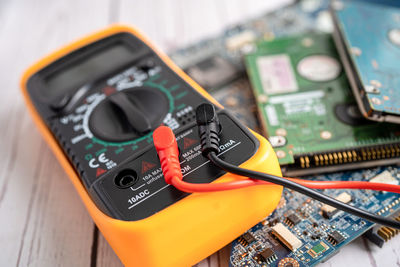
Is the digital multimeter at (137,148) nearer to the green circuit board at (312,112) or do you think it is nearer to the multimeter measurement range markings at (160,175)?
the multimeter measurement range markings at (160,175)

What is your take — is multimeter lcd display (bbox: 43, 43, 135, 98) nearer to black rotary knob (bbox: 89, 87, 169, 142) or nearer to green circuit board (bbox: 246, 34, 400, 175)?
black rotary knob (bbox: 89, 87, 169, 142)

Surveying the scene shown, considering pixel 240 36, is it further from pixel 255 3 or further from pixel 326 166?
pixel 326 166

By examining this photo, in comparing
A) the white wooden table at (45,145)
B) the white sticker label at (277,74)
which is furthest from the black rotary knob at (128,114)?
the white sticker label at (277,74)

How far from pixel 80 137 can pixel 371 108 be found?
29.1 inches

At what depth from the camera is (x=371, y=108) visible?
1090 millimetres

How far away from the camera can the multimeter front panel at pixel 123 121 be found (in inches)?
36.6

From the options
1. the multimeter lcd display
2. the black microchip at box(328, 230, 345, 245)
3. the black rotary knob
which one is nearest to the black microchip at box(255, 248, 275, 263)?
the black microchip at box(328, 230, 345, 245)

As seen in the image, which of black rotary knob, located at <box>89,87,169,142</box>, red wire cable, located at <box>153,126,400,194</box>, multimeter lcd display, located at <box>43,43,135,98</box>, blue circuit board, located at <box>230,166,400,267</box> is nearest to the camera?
red wire cable, located at <box>153,126,400,194</box>

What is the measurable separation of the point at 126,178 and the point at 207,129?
0.21 metres

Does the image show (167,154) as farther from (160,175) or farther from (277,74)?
(277,74)

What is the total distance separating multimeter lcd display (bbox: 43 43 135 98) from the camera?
122cm

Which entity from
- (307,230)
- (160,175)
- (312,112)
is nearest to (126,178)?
(160,175)

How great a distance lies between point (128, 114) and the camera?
42.8 inches

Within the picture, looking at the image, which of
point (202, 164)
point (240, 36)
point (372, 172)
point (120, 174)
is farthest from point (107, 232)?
point (240, 36)
